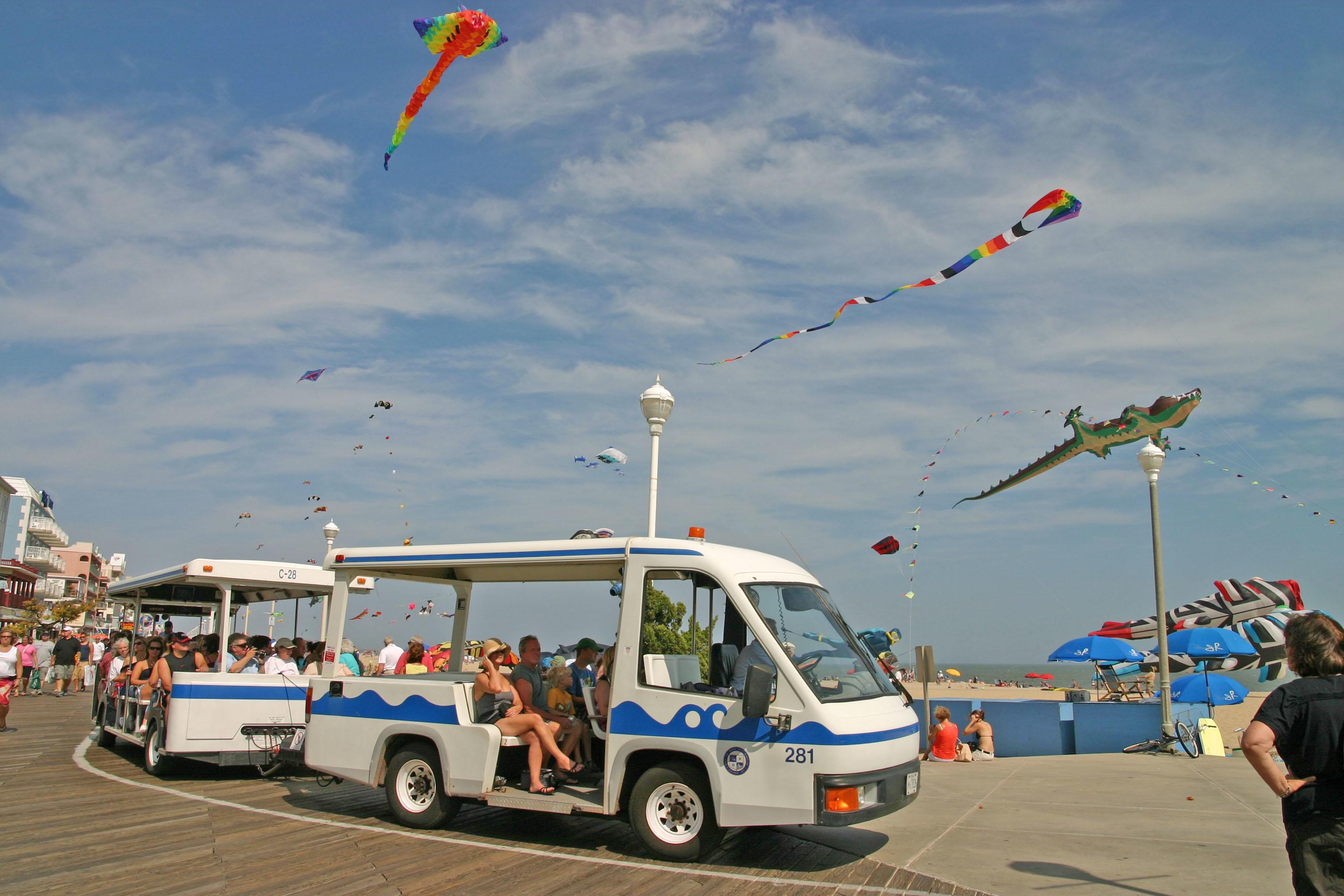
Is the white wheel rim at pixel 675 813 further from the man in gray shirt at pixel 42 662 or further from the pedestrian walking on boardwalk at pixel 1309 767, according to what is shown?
the man in gray shirt at pixel 42 662

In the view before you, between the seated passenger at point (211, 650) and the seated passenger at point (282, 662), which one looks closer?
the seated passenger at point (282, 662)

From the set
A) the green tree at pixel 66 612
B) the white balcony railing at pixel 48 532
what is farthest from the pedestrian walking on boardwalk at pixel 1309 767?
the white balcony railing at pixel 48 532

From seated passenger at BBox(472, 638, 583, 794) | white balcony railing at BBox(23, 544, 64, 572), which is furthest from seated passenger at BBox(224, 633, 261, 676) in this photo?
white balcony railing at BBox(23, 544, 64, 572)

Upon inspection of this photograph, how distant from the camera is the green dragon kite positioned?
60.9 ft

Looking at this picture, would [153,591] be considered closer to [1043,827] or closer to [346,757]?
[346,757]

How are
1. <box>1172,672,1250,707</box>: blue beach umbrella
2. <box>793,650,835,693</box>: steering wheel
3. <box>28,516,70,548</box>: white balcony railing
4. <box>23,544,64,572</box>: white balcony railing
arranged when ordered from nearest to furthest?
<box>793,650,835,693</box>: steering wheel < <box>1172,672,1250,707</box>: blue beach umbrella < <box>23,544,64,572</box>: white balcony railing < <box>28,516,70,548</box>: white balcony railing

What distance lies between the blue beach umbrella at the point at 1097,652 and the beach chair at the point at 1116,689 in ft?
7.90

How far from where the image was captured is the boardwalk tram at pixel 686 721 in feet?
21.4

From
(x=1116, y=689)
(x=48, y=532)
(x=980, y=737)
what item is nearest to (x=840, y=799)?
(x=980, y=737)

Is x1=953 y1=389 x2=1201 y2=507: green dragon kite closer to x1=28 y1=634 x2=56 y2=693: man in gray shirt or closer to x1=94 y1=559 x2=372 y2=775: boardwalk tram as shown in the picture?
x1=94 y1=559 x2=372 y2=775: boardwalk tram

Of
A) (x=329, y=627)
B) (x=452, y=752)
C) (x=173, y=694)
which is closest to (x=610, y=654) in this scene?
(x=452, y=752)

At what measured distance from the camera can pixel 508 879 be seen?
6.38m

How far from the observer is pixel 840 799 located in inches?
250

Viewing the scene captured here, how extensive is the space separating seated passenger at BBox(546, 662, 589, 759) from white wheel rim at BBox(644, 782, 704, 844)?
3.95ft
